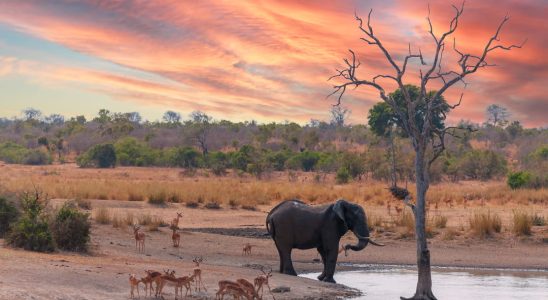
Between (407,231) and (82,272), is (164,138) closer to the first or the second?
(407,231)

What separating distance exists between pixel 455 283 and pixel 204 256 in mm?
7386

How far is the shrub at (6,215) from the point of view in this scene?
2242 centimetres

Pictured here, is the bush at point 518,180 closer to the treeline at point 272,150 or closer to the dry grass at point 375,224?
the treeline at point 272,150

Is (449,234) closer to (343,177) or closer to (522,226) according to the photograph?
(522,226)

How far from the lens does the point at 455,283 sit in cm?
2045

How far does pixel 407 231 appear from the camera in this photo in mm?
29234

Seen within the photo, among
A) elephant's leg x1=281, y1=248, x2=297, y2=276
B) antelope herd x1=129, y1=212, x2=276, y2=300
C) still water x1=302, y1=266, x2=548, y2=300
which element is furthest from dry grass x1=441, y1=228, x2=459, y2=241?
antelope herd x1=129, y1=212, x2=276, y2=300

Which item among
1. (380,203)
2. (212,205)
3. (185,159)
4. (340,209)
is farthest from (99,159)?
(340,209)

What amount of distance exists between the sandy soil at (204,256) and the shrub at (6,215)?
2.36 metres

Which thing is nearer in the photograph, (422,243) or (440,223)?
(422,243)

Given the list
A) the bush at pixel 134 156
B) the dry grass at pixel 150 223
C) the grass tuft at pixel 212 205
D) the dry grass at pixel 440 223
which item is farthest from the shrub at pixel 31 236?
the bush at pixel 134 156

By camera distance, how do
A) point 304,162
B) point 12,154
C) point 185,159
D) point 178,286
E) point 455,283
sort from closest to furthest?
point 178,286 → point 455,283 → point 304,162 → point 185,159 → point 12,154

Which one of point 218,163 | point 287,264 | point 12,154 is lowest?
point 287,264

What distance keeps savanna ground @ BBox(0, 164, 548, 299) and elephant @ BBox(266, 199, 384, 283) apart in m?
0.98
